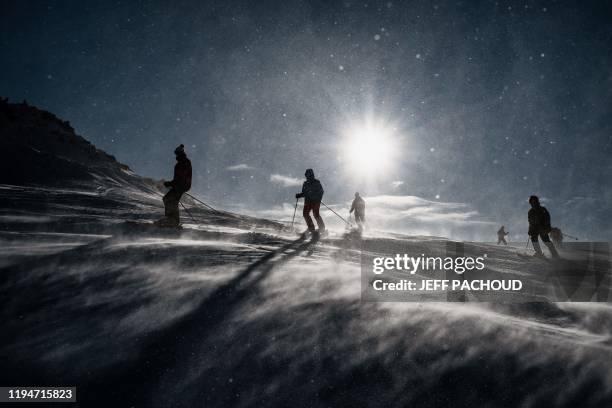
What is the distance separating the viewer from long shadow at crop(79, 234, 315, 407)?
5.51 feet

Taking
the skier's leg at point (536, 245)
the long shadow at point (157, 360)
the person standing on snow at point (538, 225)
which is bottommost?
the long shadow at point (157, 360)

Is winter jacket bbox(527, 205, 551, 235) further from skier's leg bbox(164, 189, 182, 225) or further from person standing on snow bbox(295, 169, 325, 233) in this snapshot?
skier's leg bbox(164, 189, 182, 225)

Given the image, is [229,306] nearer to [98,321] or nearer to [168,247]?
[98,321]

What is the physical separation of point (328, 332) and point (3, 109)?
110 ft

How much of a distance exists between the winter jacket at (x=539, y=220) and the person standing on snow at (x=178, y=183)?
37.4ft

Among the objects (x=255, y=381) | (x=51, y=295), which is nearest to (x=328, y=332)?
(x=255, y=381)

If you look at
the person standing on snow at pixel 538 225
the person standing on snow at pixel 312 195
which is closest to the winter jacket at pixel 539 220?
the person standing on snow at pixel 538 225

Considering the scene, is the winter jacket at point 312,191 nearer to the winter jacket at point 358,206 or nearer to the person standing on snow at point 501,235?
the winter jacket at point 358,206

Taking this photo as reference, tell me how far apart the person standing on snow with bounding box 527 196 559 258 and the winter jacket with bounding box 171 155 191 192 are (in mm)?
11432

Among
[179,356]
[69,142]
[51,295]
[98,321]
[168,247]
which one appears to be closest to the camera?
[179,356]

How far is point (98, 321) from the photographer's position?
7.25 ft

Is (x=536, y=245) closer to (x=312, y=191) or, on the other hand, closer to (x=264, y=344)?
(x=312, y=191)

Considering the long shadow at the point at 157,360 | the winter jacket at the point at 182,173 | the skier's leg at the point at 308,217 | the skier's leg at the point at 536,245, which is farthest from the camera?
the skier's leg at the point at 536,245

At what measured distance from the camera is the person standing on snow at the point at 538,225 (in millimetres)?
11445
